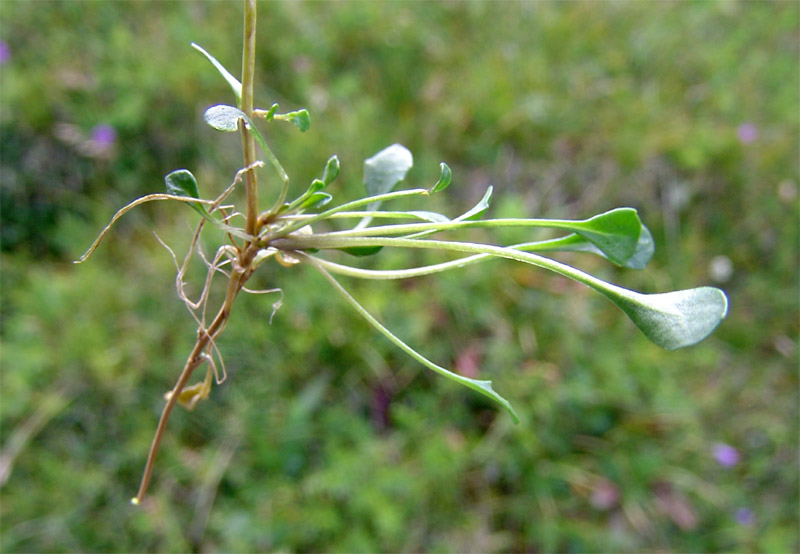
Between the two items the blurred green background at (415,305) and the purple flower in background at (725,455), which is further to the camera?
the purple flower in background at (725,455)

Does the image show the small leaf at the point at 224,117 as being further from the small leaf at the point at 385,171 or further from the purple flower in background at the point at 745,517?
the purple flower in background at the point at 745,517

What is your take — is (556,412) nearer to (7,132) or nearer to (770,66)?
(770,66)

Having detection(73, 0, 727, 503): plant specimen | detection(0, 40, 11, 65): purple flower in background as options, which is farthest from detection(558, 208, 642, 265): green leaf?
detection(0, 40, 11, 65): purple flower in background

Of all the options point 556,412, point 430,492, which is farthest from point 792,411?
point 430,492

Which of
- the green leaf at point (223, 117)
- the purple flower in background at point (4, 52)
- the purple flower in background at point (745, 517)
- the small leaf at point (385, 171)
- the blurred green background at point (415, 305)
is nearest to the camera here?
the green leaf at point (223, 117)

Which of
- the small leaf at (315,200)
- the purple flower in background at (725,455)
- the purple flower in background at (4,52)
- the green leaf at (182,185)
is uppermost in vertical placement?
the green leaf at (182,185)

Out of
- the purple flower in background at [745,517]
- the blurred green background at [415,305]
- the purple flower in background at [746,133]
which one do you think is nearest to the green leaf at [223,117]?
the blurred green background at [415,305]

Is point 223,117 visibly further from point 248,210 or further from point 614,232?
point 614,232
